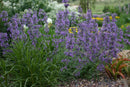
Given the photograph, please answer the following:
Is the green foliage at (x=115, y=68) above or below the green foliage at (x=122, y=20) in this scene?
below

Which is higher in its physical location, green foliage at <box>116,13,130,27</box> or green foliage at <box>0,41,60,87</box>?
green foliage at <box>116,13,130,27</box>

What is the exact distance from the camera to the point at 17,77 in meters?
3.17

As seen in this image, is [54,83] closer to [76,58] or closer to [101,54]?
[76,58]

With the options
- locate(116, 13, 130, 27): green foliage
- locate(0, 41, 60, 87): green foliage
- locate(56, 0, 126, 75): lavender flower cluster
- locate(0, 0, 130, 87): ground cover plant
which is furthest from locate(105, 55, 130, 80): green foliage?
locate(116, 13, 130, 27): green foliage

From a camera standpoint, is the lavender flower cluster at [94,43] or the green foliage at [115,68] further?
the green foliage at [115,68]

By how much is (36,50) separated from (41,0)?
20.7 ft

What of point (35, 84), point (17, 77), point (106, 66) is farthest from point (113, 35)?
point (17, 77)

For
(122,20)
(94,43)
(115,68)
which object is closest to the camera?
(94,43)

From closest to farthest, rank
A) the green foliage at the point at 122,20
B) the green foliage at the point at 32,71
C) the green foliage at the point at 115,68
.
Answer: the green foliage at the point at 32,71 < the green foliage at the point at 115,68 < the green foliage at the point at 122,20

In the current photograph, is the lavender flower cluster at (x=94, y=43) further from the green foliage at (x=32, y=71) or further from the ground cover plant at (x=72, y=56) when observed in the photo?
the green foliage at (x=32, y=71)

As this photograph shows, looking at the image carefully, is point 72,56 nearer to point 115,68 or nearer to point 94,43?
point 94,43

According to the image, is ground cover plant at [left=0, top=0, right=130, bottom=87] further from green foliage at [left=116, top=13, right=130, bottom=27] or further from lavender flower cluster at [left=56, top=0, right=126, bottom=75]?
green foliage at [left=116, top=13, right=130, bottom=27]

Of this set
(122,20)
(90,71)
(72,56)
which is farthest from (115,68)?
(122,20)

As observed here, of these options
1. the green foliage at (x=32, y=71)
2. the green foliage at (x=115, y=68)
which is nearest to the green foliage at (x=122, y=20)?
the green foliage at (x=115, y=68)
